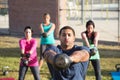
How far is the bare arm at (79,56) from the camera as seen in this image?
3143 mm

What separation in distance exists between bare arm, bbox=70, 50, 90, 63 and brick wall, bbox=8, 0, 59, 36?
53.4 ft

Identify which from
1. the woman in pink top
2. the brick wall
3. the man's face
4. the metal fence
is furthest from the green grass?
the man's face

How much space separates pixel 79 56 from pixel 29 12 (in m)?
17.9

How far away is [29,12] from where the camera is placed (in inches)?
822

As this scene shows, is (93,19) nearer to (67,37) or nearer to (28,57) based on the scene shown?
(28,57)

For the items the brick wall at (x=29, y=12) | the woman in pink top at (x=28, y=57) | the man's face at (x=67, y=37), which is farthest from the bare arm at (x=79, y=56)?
the brick wall at (x=29, y=12)

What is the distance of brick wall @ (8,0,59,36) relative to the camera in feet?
65.5

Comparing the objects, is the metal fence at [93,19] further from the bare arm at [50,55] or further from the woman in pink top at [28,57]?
the bare arm at [50,55]

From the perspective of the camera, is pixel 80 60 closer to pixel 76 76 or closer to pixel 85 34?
pixel 76 76

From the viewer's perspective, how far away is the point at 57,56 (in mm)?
2963

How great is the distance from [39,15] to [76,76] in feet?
56.2

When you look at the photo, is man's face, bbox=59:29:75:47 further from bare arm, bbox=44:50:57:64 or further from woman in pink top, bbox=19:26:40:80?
woman in pink top, bbox=19:26:40:80

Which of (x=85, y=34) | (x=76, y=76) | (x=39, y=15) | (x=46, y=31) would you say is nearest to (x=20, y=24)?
(x=39, y=15)

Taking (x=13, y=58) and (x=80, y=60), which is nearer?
(x=80, y=60)
